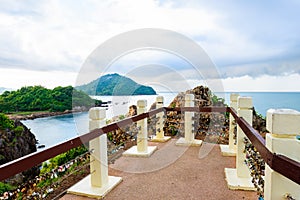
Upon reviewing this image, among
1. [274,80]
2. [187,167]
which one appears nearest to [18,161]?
[187,167]

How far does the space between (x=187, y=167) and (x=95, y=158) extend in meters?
1.44

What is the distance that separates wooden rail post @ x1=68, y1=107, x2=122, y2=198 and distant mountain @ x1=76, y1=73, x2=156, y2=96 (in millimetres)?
1301

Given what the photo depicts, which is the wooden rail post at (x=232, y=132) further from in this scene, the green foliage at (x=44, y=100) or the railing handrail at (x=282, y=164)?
the railing handrail at (x=282, y=164)

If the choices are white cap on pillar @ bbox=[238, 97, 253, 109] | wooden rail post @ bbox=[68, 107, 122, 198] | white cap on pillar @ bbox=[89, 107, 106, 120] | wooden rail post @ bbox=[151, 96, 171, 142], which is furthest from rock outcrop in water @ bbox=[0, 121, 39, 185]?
white cap on pillar @ bbox=[238, 97, 253, 109]

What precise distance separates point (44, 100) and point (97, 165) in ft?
6.41

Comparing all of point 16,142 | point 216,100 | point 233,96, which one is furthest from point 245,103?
point 16,142

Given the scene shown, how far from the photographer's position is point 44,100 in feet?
12.6

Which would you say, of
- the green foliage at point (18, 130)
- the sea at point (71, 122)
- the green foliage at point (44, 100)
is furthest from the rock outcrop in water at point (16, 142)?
the sea at point (71, 122)

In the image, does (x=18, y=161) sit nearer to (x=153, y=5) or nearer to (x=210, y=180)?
(x=210, y=180)

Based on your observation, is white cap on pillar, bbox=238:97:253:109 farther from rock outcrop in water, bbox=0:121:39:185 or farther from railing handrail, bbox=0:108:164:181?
rock outcrop in water, bbox=0:121:39:185

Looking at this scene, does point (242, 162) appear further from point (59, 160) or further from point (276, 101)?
point (59, 160)

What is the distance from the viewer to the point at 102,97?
388 cm

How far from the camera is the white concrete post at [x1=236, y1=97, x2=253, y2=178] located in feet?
8.35

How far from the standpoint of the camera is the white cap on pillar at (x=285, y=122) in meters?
1.11
